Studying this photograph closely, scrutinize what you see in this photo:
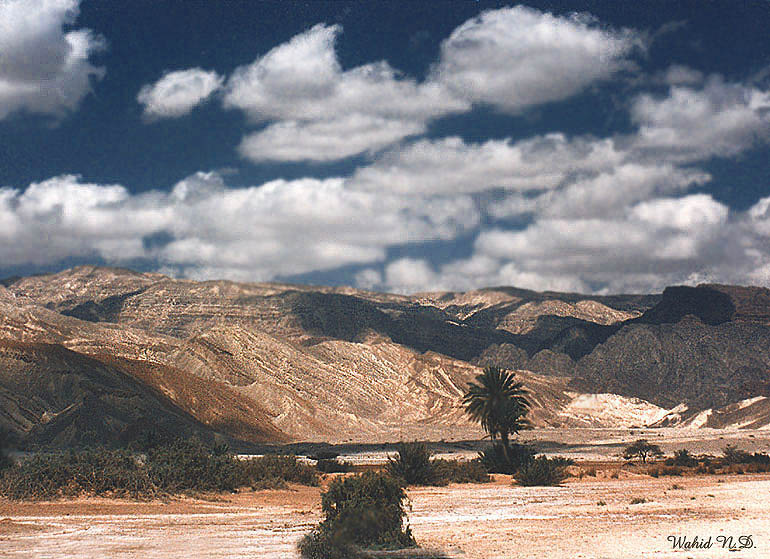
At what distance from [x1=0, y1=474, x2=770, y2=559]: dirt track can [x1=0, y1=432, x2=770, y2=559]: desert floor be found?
0.10 ft

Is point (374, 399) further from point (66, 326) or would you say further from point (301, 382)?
point (66, 326)

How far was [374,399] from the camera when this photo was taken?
125m

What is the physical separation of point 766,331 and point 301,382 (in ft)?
416

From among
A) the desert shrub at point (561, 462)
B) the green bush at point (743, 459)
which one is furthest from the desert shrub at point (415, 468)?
the green bush at point (743, 459)

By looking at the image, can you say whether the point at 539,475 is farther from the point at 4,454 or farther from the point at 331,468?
the point at 4,454

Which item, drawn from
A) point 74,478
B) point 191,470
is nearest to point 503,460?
point 191,470

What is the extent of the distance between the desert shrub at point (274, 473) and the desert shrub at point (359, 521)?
14139 millimetres

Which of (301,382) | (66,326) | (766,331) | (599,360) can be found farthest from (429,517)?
(766,331)

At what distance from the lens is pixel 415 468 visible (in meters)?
39.6

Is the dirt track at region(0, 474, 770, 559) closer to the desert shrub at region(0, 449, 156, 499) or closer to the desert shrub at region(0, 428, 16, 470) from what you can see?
the desert shrub at region(0, 449, 156, 499)

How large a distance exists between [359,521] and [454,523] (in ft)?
20.6

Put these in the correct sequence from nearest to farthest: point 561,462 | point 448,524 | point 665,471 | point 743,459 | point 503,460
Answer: point 448,524 < point 503,460 < point 665,471 < point 561,462 < point 743,459

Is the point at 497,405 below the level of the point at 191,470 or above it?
above

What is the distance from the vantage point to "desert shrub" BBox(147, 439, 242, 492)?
3020 centimetres
